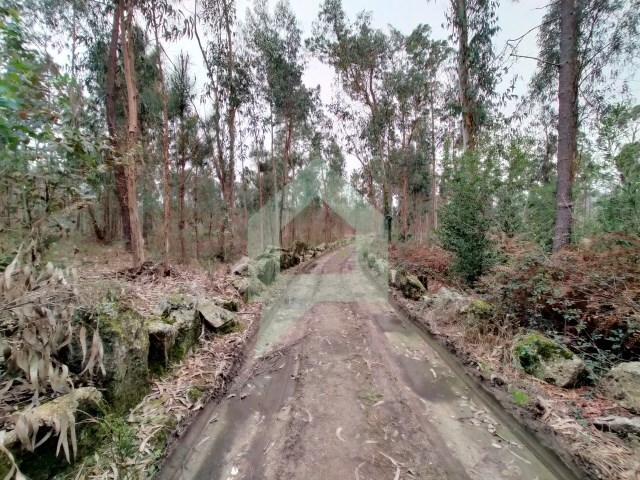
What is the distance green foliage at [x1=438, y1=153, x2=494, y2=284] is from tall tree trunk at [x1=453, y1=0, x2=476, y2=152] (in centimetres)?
263

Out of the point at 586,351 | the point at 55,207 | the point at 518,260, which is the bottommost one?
the point at 586,351

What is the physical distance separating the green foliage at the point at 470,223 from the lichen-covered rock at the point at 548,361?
2.66 m

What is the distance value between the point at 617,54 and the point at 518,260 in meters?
11.0

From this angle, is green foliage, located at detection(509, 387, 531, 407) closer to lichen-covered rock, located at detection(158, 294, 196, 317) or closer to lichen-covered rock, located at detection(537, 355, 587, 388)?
lichen-covered rock, located at detection(537, 355, 587, 388)

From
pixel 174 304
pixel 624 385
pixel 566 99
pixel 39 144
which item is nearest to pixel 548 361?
pixel 624 385

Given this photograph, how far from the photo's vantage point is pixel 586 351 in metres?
2.92

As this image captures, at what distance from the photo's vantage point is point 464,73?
8.30 meters

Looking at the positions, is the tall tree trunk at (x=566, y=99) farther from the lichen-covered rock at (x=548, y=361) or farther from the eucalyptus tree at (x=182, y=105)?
the eucalyptus tree at (x=182, y=105)

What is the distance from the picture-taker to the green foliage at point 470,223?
547 cm

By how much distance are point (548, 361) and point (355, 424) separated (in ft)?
6.39

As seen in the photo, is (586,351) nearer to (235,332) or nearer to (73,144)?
(235,332)

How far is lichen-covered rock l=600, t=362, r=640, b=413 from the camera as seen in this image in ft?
7.13

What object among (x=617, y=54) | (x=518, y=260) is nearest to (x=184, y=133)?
(x=518, y=260)

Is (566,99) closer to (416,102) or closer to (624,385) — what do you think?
(624,385)
